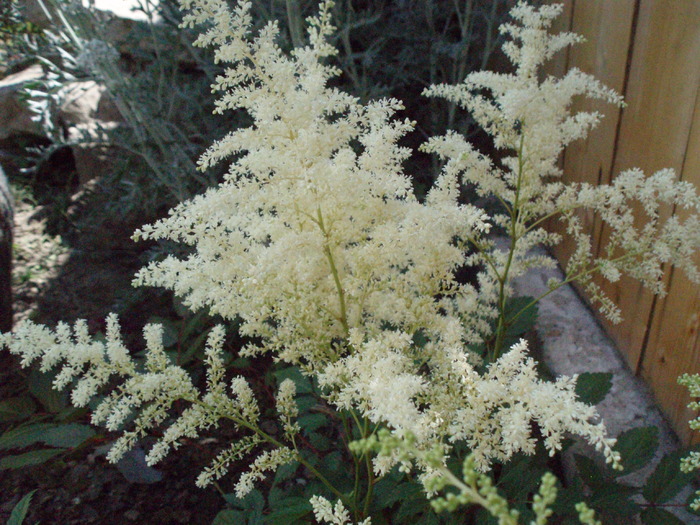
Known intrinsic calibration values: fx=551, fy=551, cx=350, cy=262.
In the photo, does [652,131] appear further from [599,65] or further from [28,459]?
[28,459]

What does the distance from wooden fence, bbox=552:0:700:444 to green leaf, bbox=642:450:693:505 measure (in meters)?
0.37

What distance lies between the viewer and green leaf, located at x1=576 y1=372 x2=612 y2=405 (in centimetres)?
121

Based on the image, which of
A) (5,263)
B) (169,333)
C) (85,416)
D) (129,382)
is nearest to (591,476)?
(129,382)

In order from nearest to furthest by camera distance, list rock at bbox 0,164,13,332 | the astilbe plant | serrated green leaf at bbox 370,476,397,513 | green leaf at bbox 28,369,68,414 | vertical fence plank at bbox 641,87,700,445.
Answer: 1. the astilbe plant
2. serrated green leaf at bbox 370,476,397,513
3. vertical fence plank at bbox 641,87,700,445
4. green leaf at bbox 28,369,68,414
5. rock at bbox 0,164,13,332

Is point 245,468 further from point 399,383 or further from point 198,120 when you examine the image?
point 198,120

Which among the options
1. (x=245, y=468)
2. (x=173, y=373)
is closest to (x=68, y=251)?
(x=245, y=468)

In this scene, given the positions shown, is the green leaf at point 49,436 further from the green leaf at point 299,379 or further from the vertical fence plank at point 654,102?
the vertical fence plank at point 654,102

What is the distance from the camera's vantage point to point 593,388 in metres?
1.23

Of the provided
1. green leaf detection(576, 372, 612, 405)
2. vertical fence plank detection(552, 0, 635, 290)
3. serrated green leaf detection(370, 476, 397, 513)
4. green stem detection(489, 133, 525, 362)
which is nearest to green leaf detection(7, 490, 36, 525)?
serrated green leaf detection(370, 476, 397, 513)

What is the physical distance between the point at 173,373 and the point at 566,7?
197cm

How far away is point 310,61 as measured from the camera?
3.10 ft

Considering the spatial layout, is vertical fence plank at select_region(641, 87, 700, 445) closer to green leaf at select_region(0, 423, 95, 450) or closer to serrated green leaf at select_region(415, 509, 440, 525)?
serrated green leaf at select_region(415, 509, 440, 525)

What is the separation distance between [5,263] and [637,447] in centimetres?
239

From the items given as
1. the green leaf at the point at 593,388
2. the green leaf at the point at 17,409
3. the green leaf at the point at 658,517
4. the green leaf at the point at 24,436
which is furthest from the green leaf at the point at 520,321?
the green leaf at the point at 17,409
